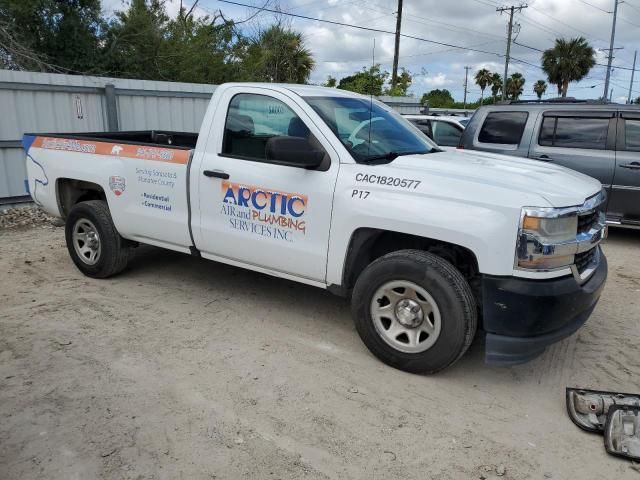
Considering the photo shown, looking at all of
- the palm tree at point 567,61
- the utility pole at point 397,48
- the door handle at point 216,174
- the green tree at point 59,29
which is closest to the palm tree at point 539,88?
the palm tree at point 567,61

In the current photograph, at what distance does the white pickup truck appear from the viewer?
129 inches

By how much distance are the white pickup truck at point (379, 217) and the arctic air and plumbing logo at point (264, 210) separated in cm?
1

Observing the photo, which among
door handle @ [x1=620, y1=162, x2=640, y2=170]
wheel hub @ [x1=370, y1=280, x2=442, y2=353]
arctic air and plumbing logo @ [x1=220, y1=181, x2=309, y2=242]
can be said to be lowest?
wheel hub @ [x1=370, y1=280, x2=442, y2=353]

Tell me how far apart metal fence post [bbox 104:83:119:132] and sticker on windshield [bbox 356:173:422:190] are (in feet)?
23.5

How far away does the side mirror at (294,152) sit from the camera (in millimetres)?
3701

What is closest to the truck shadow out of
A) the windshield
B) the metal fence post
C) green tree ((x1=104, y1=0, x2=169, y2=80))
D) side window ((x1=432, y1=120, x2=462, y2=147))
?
the windshield

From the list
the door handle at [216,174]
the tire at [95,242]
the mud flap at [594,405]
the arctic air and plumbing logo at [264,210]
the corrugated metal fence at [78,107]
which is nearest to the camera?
the mud flap at [594,405]

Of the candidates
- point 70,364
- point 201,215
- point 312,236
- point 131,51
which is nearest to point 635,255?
point 312,236

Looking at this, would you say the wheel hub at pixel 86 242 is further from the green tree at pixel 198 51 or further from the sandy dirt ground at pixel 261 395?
the green tree at pixel 198 51

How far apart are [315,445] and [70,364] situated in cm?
192

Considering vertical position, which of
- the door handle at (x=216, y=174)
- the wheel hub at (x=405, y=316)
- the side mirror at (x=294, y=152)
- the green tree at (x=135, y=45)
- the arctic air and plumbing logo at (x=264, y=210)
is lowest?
the wheel hub at (x=405, y=316)

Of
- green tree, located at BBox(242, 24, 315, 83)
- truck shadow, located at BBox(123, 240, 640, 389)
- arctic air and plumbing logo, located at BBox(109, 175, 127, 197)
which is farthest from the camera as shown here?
green tree, located at BBox(242, 24, 315, 83)

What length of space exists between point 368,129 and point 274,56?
19568 mm

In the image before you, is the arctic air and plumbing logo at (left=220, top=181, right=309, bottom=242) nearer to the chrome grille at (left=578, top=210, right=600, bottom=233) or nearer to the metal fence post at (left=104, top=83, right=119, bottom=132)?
the chrome grille at (left=578, top=210, right=600, bottom=233)
